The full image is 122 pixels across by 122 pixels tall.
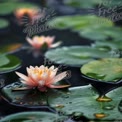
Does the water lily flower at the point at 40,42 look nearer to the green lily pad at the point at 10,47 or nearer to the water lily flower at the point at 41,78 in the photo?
the green lily pad at the point at 10,47

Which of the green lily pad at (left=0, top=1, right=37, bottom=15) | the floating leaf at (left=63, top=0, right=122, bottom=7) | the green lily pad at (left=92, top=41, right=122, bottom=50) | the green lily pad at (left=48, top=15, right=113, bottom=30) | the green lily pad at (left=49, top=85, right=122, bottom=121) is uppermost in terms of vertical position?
the floating leaf at (left=63, top=0, right=122, bottom=7)

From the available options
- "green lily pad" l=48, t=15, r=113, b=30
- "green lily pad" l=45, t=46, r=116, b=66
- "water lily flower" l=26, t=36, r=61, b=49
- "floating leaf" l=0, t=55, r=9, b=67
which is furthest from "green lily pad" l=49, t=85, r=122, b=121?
"green lily pad" l=48, t=15, r=113, b=30

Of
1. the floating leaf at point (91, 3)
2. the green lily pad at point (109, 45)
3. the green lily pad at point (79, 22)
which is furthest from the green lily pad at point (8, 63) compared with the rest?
the floating leaf at point (91, 3)

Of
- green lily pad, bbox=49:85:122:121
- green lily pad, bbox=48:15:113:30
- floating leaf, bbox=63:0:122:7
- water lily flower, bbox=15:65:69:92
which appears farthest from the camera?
floating leaf, bbox=63:0:122:7

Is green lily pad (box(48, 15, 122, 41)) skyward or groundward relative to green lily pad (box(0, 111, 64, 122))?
skyward

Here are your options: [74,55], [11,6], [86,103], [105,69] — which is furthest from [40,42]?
[11,6]

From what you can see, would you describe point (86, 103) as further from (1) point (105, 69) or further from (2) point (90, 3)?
(2) point (90, 3)

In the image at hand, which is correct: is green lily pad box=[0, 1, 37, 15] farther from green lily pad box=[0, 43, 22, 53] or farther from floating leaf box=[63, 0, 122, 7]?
green lily pad box=[0, 43, 22, 53]
